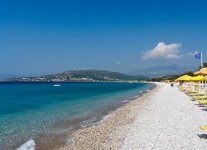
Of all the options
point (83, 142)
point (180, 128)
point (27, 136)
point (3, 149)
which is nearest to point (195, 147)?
point (180, 128)

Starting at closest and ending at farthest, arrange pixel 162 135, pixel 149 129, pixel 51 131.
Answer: pixel 162 135 < pixel 149 129 < pixel 51 131

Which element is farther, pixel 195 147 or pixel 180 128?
pixel 180 128

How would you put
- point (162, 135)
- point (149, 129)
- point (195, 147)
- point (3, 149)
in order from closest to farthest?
1. point (195, 147)
2. point (162, 135)
3. point (3, 149)
4. point (149, 129)

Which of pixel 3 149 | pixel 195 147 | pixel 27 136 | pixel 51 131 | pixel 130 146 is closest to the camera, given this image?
pixel 195 147

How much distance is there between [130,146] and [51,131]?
A: 7.64 metres

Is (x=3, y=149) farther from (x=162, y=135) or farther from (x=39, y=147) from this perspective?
(x=162, y=135)

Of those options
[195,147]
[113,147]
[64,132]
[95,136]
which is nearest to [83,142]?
[95,136]

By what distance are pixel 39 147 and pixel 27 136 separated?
10.4ft

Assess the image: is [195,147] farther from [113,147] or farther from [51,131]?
[51,131]

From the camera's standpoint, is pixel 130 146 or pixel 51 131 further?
pixel 51 131

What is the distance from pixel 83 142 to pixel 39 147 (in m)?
1.80

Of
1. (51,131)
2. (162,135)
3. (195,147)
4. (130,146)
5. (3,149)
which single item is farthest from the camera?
(51,131)

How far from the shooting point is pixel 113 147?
1258 centimetres

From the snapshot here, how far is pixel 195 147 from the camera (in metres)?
11.1
